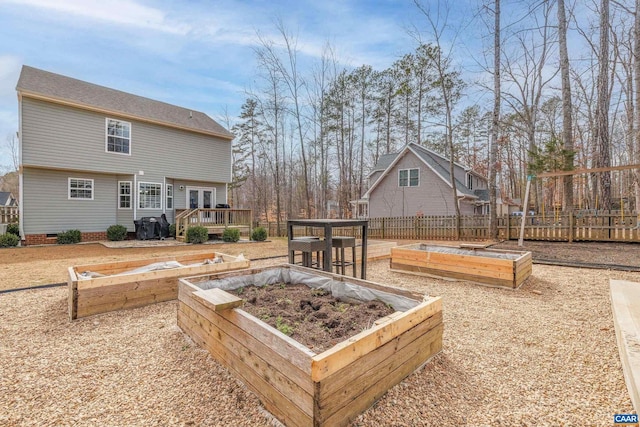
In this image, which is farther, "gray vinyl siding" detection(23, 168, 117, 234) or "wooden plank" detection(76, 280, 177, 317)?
"gray vinyl siding" detection(23, 168, 117, 234)

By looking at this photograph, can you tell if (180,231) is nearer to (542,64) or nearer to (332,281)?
(332,281)

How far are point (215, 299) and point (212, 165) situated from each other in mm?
13792

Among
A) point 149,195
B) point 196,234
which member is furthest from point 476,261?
point 149,195

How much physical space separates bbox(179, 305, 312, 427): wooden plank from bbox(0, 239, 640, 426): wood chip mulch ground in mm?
67

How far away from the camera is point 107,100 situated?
40.2 feet

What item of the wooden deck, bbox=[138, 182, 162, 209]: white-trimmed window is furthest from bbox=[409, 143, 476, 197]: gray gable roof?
bbox=[138, 182, 162, 209]: white-trimmed window

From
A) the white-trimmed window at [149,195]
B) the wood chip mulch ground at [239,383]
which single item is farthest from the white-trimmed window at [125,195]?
the wood chip mulch ground at [239,383]

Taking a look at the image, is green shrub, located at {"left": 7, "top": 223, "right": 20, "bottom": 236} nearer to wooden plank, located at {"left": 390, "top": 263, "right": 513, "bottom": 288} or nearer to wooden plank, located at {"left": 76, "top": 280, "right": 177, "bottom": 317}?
wooden plank, located at {"left": 76, "top": 280, "right": 177, "bottom": 317}

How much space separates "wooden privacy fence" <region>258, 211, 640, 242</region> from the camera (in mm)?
9055

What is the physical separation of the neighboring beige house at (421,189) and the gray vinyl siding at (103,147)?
1002 centimetres

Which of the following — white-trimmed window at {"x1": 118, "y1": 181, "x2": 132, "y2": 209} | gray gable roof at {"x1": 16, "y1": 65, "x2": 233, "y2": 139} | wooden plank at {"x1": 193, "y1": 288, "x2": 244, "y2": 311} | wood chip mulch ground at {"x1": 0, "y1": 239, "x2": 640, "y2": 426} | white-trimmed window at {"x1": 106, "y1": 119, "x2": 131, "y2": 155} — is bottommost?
wood chip mulch ground at {"x1": 0, "y1": 239, "x2": 640, "y2": 426}

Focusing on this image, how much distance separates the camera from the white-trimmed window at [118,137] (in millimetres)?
11758

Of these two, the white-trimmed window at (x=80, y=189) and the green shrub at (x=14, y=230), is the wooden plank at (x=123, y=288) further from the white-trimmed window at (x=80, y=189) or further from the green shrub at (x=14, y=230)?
the green shrub at (x=14, y=230)

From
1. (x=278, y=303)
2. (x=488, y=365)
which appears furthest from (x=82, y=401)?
(x=488, y=365)
